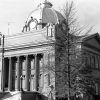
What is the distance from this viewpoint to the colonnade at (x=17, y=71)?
185ft

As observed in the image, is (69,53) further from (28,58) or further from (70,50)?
(28,58)

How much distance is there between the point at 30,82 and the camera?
57.7m

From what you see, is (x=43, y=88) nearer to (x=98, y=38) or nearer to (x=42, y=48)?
(x=42, y=48)

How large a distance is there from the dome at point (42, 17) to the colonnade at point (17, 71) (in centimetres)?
1038

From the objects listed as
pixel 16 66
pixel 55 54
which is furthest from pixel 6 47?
pixel 55 54

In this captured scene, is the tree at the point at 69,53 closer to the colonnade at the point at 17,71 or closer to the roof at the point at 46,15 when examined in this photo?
the colonnade at the point at 17,71

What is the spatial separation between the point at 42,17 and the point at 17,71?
49.0ft

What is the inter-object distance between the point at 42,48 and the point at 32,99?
985 centimetres

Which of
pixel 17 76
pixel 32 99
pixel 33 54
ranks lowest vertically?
pixel 32 99

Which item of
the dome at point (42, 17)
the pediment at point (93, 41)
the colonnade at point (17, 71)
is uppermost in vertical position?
the dome at point (42, 17)

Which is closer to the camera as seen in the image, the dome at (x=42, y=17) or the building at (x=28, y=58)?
the building at (x=28, y=58)

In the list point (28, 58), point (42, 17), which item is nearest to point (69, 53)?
point (28, 58)

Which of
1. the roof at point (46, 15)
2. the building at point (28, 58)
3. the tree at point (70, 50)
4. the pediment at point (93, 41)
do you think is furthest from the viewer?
the roof at point (46, 15)

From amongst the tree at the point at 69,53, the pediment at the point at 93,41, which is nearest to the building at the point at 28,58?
the pediment at the point at 93,41
